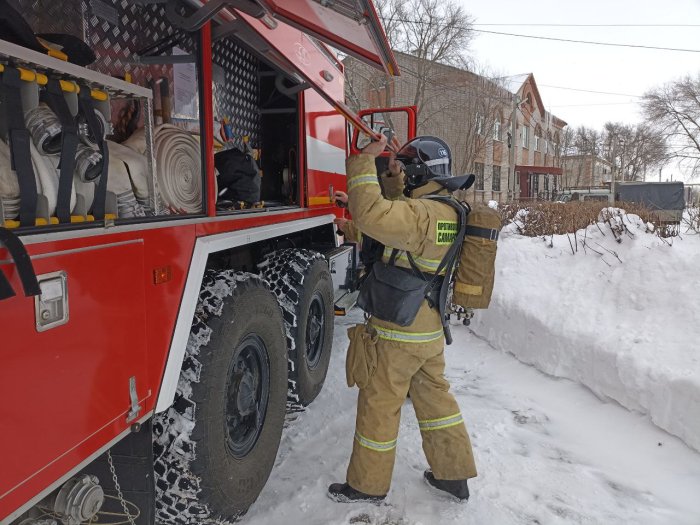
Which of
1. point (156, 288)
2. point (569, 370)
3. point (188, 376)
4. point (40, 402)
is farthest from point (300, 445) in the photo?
point (569, 370)

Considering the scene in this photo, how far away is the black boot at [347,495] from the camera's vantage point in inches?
105

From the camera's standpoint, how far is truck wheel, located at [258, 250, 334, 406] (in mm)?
3373

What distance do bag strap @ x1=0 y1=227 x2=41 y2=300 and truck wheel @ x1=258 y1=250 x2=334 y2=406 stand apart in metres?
2.21

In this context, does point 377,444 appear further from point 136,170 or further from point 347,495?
point 136,170

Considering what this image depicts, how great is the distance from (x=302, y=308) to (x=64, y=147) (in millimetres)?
2144

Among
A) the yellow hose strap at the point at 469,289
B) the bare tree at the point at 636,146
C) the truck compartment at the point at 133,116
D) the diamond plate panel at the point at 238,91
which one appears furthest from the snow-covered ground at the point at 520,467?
the bare tree at the point at 636,146

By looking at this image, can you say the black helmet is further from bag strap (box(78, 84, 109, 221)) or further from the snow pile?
the snow pile

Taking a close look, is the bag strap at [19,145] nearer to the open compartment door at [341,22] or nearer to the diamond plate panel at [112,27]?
the open compartment door at [341,22]

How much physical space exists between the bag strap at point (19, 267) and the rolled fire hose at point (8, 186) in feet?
0.77

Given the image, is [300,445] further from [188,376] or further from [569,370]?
[569,370]

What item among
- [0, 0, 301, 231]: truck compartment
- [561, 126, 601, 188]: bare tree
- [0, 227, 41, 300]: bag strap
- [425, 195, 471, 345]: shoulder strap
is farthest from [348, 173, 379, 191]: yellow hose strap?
[561, 126, 601, 188]: bare tree

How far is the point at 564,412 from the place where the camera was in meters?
3.84

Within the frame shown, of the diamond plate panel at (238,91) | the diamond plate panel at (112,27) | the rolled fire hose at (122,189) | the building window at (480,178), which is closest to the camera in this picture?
the rolled fire hose at (122,189)

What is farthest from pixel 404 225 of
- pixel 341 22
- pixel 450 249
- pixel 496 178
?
pixel 496 178
